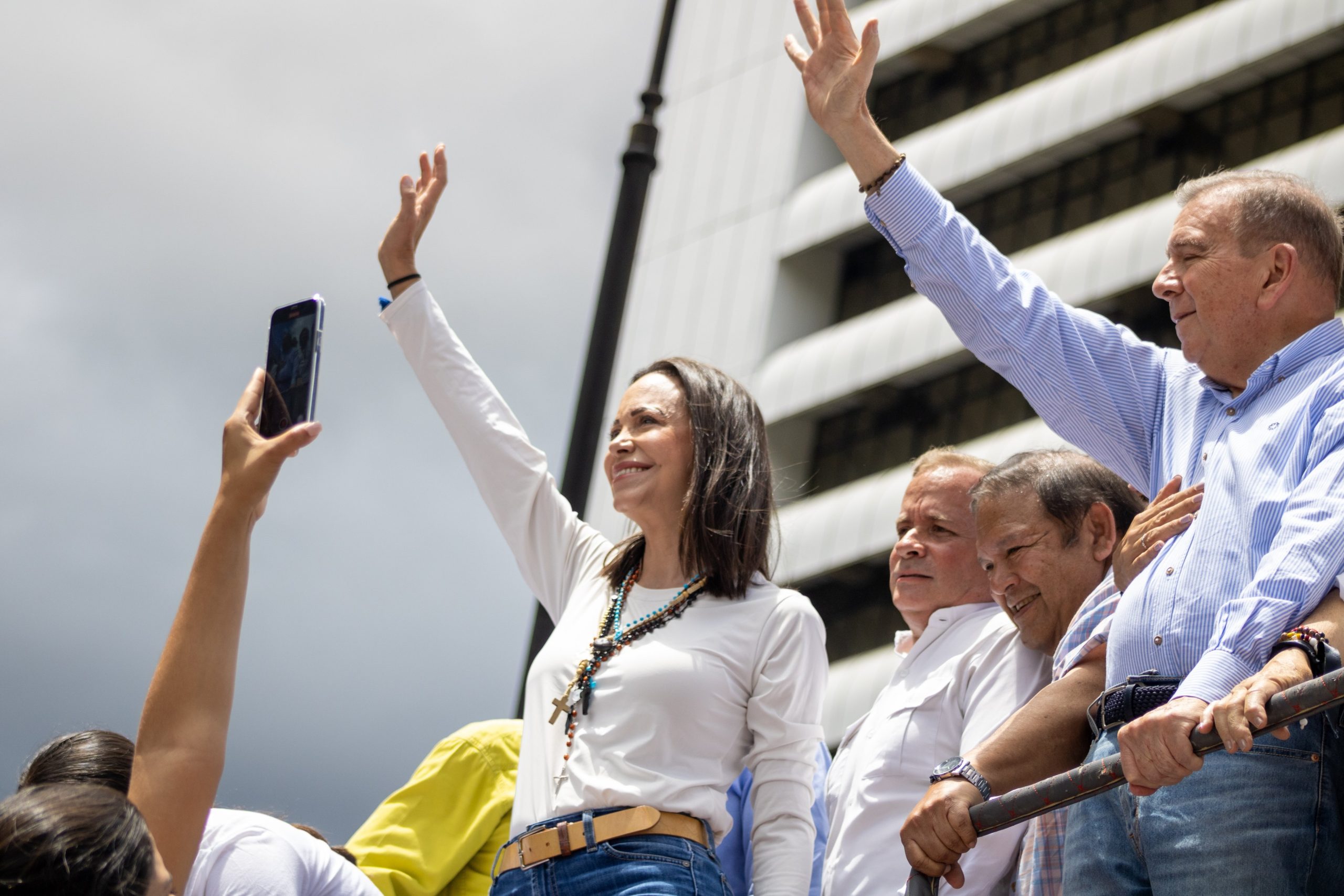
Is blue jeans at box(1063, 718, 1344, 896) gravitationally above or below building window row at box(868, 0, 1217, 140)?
below

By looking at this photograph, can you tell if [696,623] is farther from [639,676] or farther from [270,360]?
[270,360]

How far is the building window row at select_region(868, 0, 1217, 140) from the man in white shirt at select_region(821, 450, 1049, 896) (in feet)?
87.9

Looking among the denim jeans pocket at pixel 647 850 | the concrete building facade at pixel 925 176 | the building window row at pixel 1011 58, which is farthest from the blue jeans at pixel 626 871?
the building window row at pixel 1011 58

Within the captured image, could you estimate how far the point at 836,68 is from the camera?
166 inches

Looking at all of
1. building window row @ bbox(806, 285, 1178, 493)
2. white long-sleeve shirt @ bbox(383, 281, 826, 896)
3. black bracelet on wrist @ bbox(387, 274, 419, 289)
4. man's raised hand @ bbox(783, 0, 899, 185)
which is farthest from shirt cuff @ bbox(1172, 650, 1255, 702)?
building window row @ bbox(806, 285, 1178, 493)

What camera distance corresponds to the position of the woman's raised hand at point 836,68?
414cm

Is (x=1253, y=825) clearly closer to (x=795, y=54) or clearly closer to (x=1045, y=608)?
A: (x=1045, y=608)

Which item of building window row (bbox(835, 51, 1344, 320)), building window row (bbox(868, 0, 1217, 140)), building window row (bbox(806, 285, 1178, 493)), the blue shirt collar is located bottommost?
the blue shirt collar

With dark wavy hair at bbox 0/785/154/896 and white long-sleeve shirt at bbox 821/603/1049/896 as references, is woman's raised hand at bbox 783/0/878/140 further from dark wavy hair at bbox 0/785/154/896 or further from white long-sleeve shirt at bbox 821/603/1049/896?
dark wavy hair at bbox 0/785/154/896

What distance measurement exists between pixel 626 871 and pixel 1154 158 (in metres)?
27.0

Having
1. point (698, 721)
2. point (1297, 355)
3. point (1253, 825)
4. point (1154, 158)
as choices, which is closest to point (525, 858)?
point (698, 721)

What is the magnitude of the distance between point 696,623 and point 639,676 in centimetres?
21

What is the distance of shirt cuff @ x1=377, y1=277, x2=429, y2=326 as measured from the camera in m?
4.62

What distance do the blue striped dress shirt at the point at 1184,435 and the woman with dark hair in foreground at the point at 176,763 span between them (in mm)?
1598
